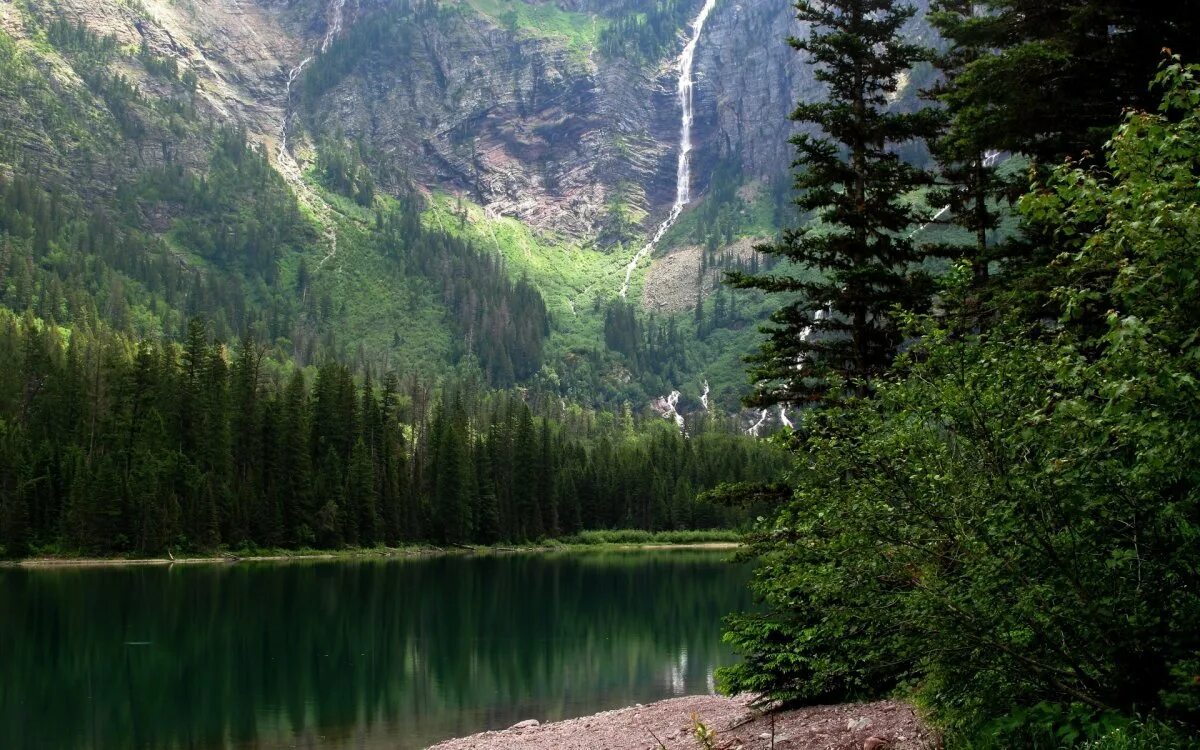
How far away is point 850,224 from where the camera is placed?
24.7 meters

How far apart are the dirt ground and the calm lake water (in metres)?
4.02

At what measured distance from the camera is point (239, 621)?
54719 millimetres

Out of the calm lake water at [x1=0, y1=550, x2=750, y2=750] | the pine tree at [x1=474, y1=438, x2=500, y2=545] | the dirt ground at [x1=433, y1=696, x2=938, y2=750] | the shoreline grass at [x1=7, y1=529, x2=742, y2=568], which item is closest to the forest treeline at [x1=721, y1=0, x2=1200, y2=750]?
the dirt ground at [x1=433, y1=696, x2=938, y2=750]

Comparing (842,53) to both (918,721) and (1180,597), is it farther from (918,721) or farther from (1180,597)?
(1180,597)

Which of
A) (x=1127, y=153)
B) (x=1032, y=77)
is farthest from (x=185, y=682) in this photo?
(x=1127, y=153)

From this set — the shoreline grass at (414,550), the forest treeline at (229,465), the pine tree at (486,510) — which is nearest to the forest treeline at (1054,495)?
the shoreline grass at (414,550)

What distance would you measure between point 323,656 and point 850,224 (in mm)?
32521

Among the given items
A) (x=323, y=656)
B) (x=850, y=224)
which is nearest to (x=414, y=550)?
(x=323, y=656)

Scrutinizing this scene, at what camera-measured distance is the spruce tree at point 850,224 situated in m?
23.8

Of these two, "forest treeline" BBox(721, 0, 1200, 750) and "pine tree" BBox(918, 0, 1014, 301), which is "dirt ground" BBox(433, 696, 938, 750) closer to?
"forest treeline" BBox(721, 0, 1200, 750)

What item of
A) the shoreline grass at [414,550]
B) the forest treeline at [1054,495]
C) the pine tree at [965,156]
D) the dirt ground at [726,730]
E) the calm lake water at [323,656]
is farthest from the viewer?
the shoreline grass at [414,550]

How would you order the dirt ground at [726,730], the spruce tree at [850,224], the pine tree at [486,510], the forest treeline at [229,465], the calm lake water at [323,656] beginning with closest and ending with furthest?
the dirt ground at [726,730] → the spruce tree at [850,224] → the calm lake water at [323,656] → the forest treeline at [229,465] → the pine tree at [486,510]

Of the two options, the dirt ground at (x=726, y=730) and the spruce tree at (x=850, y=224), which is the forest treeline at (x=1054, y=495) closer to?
the dirt ground at (x=726, y=730)

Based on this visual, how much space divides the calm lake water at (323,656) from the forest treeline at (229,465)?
17.4 m
